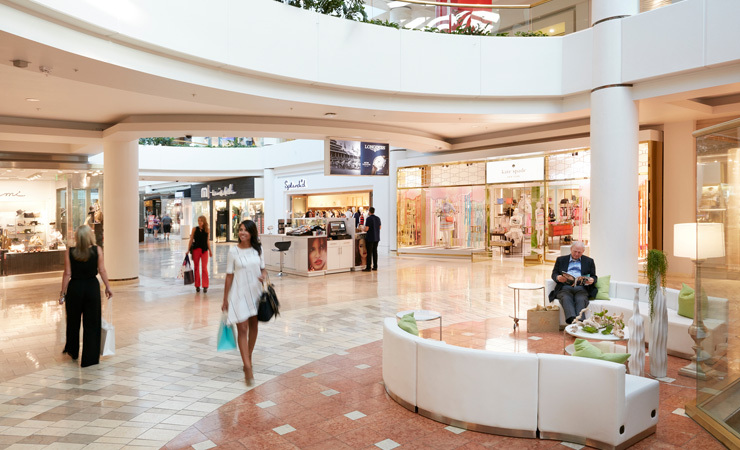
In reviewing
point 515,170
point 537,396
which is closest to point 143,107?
point 537,396

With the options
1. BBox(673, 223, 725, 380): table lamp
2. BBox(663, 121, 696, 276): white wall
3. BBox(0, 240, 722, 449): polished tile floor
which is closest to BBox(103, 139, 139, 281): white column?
BBox(0, 240, 722, 449): polished tile floor

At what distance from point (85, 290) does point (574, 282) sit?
6.28 metres

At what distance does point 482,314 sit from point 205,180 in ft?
75.9

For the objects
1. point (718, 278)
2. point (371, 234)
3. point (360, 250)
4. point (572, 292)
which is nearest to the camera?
point (718, 278)

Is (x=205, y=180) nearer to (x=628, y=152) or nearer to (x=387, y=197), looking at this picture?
(x=387, y=197)

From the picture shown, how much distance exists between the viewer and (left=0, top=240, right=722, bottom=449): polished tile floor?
12.2 ft

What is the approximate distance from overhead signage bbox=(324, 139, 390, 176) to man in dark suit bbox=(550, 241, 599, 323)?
7283 millimetres

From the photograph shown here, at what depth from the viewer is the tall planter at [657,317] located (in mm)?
4938

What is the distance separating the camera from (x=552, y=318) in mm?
6887

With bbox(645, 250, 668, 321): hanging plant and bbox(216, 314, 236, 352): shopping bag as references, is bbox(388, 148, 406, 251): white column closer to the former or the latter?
bbox(645, 250, 668, 321): hanging plant

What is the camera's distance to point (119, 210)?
11.9m

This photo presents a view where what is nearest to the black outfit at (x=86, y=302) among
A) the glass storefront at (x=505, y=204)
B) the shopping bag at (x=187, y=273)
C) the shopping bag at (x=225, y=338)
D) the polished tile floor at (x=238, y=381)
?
the polished tile floor at (x=238, y=381)

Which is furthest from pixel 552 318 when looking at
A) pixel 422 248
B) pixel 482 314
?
pixel 422 248

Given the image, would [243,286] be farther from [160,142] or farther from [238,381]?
[160,142]
